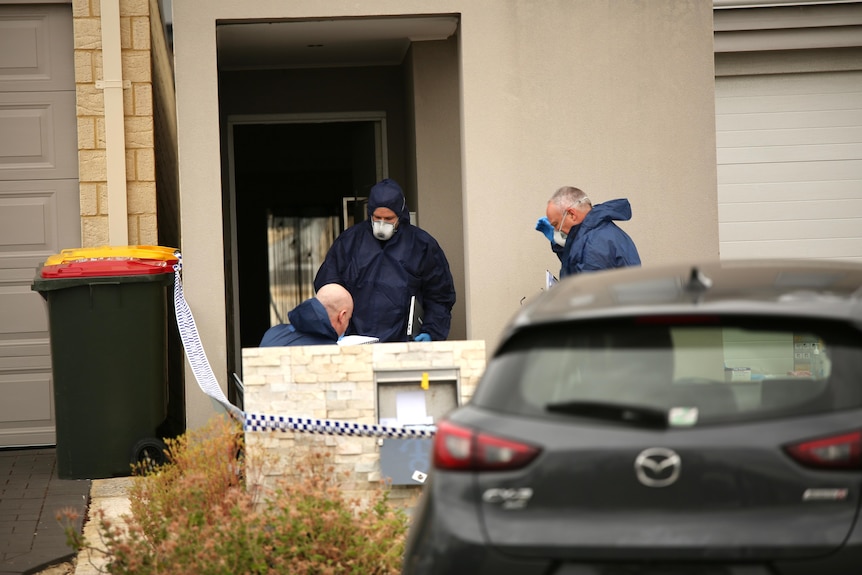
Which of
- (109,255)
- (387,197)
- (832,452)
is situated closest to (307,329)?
(387,197)

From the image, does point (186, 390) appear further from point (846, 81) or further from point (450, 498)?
point (846, 81)

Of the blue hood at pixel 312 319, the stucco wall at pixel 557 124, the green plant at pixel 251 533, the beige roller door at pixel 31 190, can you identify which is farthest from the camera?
the beige roller door at pixel 31 190

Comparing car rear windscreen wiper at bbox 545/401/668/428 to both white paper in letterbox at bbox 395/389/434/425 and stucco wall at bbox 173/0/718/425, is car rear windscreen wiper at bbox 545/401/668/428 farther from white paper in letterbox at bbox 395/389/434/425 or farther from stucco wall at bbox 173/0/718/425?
stucco wall at bbox 173/0/718/425

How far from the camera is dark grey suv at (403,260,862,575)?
3090 millimetres

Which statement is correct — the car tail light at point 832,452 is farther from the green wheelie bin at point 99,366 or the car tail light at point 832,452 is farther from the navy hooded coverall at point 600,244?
the green wheelie bin at point 99,366

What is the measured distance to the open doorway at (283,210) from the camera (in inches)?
668

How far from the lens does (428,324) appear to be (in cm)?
841

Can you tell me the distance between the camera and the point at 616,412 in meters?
3.25

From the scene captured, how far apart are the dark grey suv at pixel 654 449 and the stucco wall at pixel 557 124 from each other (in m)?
5.04

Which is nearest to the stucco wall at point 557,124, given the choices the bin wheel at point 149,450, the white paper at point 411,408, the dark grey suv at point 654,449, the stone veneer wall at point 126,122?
the stone veneer wall at point 126,122

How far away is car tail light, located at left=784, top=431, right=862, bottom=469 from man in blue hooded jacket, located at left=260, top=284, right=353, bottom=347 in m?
4.20

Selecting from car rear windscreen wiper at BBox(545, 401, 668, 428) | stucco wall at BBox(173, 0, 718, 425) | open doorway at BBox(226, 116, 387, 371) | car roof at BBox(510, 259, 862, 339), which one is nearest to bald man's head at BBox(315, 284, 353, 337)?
stucco wall at BBox(173, 0, 718, 425)

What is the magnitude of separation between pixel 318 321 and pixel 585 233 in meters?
1.80

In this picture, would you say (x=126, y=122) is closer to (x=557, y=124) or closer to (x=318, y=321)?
(x=318, y=321)
